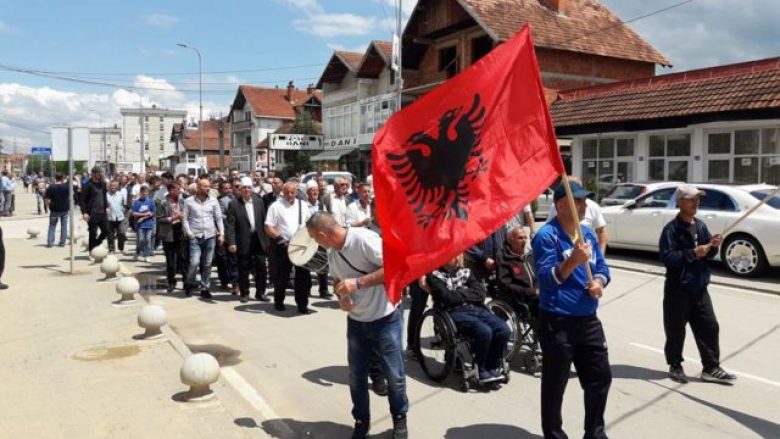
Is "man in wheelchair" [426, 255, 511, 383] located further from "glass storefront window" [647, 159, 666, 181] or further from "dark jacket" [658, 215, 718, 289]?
"glass storefront window" [647, 159, 666, 181]

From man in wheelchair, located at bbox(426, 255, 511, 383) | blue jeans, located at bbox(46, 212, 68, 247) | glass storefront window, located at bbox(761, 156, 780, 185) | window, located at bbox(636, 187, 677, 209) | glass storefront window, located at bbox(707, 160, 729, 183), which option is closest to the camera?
man in wheelchair, located at bbox(426, 255, 511, 383)

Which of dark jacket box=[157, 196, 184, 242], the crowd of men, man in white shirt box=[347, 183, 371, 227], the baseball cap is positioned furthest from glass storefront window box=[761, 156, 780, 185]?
the baseball cap

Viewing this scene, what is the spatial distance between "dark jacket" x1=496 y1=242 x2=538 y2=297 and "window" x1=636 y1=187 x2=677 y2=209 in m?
8.33

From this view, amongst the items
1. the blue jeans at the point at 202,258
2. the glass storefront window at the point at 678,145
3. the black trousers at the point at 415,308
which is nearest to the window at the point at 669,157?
the glass storefront window at the point at 678,145

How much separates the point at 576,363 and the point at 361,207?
6181 mm

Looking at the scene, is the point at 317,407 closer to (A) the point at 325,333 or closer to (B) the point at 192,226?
(A) the point at 325,333

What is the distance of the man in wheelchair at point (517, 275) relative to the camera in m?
6.24

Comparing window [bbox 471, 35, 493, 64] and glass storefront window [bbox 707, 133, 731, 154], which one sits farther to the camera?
window [bbox 471, 35, 493, 64]

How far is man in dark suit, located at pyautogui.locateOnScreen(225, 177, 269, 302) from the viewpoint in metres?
9.94

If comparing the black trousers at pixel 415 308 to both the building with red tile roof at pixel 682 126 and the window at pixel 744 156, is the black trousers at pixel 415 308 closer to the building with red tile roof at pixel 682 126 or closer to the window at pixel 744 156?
the building with red tile roof at pixel 682 126

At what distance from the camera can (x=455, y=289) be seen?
6.00 m

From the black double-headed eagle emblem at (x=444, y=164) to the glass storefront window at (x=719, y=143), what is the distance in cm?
1886

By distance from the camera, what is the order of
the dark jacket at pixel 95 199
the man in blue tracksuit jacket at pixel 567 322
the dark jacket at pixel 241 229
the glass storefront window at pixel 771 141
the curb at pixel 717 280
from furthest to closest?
1. the glass storefront window at pixel 771 141
2. the dark jacket at pixel 95 199
3. the curb at pixel 717 280
4. the dark jacket at pixel 241 229
5. the man in blue tracksuit jacket at pixel 567 322

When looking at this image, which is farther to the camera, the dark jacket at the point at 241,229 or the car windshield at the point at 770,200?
the car windshield at the point at 770,200
